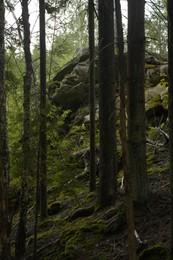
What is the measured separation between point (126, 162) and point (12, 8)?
6842 mm

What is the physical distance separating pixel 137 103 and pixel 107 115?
5.60ft

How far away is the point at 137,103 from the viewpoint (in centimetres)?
612

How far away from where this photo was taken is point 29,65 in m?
7.74

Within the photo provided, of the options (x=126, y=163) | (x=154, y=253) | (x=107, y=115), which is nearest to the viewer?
(x=126, y=163)

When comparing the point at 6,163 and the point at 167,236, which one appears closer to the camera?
the point at 167,236

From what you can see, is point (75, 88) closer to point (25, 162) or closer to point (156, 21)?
point (156, 21)

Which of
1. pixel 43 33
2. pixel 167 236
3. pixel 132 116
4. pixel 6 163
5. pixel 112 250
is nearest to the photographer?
pixel 167 236

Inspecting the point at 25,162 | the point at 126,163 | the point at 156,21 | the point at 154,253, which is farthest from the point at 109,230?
the point at 156,21

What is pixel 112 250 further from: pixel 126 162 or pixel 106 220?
pixel 126 162

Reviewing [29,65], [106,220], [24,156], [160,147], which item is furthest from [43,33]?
[106,220]

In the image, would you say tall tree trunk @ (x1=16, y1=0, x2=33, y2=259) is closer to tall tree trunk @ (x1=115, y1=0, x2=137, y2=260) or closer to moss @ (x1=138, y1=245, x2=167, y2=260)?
moss @ (x1=138, y1=245, x2=167, y2=260)

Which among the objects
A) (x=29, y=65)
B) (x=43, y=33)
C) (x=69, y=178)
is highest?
(x=43, y=33)

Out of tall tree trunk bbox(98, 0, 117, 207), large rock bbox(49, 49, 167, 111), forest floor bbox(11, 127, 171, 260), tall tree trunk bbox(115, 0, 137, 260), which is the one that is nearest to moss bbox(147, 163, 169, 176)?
forest floor bbox(11, 127, 171, 260)

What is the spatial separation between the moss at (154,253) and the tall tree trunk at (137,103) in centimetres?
151
